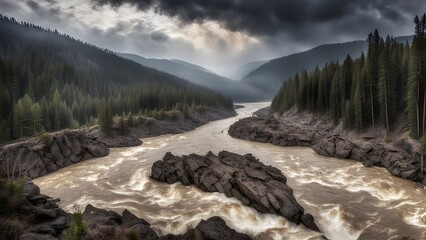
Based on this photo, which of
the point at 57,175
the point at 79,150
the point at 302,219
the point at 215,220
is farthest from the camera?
the point at 79,150

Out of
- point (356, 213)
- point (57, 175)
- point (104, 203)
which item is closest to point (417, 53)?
point (356, 213)

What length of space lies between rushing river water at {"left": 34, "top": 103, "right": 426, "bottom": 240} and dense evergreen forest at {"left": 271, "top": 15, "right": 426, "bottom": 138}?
19078 millimetres

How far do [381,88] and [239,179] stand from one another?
51.0m

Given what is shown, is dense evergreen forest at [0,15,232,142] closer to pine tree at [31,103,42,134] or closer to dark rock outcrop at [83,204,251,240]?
pine tree at [31,103,42,134]

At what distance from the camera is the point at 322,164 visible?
180 feet

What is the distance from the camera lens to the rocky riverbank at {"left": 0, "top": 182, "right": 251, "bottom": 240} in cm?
1888

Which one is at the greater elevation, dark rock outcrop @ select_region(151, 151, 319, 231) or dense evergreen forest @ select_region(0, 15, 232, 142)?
dense evergreen forest @ select_region(0, 15, 232, 142)

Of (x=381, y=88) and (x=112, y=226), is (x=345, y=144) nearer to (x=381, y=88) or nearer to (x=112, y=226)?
(x=381, y=88)

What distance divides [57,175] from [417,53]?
75457 mm

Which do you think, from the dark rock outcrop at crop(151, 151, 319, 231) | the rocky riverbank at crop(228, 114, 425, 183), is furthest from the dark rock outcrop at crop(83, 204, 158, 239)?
the rocky riverbank at crop(228, 114, 425, 183)

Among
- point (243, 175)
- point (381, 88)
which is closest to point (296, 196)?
point (243, 175)

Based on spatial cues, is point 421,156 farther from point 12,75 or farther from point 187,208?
point 12,75

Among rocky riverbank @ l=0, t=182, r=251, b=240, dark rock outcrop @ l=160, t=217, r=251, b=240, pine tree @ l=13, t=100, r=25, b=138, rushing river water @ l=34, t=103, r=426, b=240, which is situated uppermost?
pine tree @ l=13, t=100, r=25, b=138

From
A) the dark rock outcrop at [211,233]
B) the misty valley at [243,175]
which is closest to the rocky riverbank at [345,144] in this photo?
the misty valley at [243,175]
